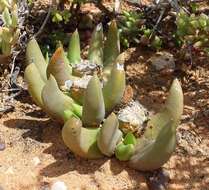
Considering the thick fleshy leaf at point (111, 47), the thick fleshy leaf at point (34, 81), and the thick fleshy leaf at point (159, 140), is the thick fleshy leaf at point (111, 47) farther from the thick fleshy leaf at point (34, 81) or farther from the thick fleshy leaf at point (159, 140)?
the thick fleshy leaf at point (159, 140)

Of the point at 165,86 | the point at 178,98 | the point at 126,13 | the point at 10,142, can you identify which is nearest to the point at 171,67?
the point at 165,86

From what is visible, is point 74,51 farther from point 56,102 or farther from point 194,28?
point 194,28

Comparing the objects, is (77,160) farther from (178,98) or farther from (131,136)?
(178,98)

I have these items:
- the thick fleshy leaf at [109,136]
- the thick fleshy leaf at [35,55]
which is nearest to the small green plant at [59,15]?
the thick fleshy leaf at [35,55]

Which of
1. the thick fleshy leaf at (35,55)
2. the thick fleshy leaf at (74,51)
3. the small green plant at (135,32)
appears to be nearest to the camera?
Answer: the thick fleshy leaf at (35,55)

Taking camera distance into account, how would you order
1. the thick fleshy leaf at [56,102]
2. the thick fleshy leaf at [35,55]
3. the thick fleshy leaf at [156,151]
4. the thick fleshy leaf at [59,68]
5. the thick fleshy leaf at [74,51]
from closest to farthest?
the thick fleshy leaf at [156,151], the thick fleshy leaf at [56,102], the thick fleshy leaf at [59,68], the thick fleshy leaf at [35,55], the thick fleshy leaf at [74,51]

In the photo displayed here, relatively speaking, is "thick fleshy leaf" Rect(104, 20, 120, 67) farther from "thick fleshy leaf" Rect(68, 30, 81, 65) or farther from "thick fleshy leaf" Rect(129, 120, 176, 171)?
"thick fleshy leaf" Rect(129, 120, 176, 171)
